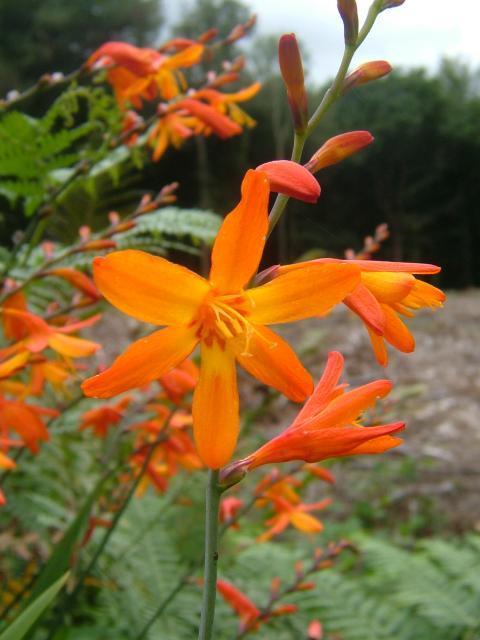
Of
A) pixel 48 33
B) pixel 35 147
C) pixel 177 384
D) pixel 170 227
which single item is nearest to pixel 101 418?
pixel 177 384

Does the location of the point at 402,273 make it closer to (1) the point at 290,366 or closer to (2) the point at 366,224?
(1) the point at 290,366

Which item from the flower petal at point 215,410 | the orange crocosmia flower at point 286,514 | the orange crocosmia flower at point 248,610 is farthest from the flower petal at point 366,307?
the orange crocosmia flower at point 286,514

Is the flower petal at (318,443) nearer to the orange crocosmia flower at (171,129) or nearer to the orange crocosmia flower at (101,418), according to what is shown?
the orange crocosmia flower at (101,418)

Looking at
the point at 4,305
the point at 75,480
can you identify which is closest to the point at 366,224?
the point at 75,480

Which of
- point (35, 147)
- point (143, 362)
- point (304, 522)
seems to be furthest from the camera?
point (304, 522)

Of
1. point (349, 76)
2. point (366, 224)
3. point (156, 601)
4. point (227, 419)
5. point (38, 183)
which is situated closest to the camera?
point (227, 419)

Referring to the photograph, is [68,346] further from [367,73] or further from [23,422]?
[367,73]
